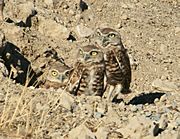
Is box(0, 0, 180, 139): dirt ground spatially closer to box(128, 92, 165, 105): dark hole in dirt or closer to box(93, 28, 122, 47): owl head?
box(128, 92, 165, 105): dark hole in dirt

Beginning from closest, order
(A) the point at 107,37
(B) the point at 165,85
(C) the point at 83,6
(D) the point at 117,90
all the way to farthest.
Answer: (D) the point at 117,90
(A) the point at 107,37
(B) the point at 165,85
(C) the point at 83,6

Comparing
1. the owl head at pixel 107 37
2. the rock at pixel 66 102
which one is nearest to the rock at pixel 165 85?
the owl head at pixel 107 37

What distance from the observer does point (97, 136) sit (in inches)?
244

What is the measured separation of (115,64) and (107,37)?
0.69m

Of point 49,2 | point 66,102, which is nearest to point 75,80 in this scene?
point 66,102

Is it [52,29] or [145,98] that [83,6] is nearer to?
[52,29]

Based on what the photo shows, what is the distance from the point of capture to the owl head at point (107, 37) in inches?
382

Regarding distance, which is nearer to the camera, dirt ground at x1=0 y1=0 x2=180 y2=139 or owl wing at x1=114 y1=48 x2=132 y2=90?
dirt ground at x1=0 y1=0 x2=180 y2=139

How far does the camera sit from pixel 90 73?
9.15 m

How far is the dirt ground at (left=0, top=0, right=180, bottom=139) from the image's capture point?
20.5 feet

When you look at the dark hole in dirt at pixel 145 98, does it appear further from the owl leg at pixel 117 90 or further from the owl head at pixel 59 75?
the owl head at pixel 59 75

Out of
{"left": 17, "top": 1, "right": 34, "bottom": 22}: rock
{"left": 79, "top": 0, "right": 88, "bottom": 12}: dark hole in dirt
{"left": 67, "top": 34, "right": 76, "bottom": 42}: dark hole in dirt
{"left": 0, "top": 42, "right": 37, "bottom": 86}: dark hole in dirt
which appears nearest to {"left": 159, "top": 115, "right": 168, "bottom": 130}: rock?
{"left": 0, "top": 42, "right": 37, "bottom": 86}: dark hole in dirt

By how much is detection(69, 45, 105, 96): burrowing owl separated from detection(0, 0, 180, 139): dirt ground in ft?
2.28

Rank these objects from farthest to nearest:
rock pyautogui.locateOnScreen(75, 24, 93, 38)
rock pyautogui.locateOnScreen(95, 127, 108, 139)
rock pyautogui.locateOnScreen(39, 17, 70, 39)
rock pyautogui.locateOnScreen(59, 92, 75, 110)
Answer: rock pyautogui.locateOnScreen(75, 24, 93, 38) < rock pyautogui.locateOnScreen(39, 17, 70, 39) < rock pyautogui.locateOnScreen(59, 92, 75, 110) < rock pyautogui.locateOnScreen(95, 127, 108, 139)
